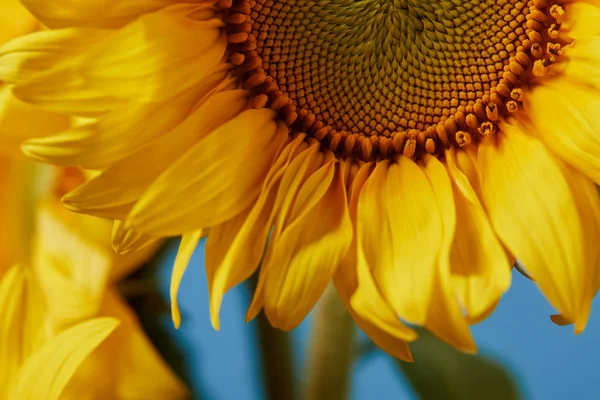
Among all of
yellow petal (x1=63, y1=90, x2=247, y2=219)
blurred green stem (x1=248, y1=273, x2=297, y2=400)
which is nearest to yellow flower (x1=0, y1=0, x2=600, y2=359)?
yellow petal (x1=63, y1=90, x2=247, y2=219)

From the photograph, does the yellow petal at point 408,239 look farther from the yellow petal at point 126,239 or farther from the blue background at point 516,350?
the blue background at point 516,350

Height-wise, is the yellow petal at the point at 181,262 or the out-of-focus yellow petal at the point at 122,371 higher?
the yellow petal at the point at 181,262

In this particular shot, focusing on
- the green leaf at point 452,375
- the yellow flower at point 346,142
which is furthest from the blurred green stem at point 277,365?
the yellow flower at point 346,142

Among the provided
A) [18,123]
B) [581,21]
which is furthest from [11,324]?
[581,21]

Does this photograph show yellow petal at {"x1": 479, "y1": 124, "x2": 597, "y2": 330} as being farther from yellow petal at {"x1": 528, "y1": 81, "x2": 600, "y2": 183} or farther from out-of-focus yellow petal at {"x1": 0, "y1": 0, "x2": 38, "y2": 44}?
out-of-focus yellow petal at {"x1": 0, "y1": 0, "x2": 38, "y2": 44}

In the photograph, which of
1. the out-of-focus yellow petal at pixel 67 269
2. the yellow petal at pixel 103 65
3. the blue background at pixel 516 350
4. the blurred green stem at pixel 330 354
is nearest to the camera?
the yellow petal at pixel 103 65

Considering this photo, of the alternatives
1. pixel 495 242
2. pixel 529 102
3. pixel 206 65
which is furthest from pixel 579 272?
pixel 206 65
